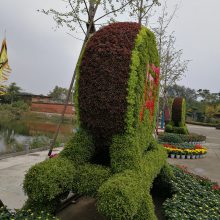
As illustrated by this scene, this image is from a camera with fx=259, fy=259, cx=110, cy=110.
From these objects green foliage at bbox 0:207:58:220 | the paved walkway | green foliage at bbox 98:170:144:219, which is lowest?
the paved walkway

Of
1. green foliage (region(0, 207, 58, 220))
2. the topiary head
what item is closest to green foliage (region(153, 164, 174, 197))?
the topiary head

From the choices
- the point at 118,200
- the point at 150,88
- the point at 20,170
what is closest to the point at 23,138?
the point at 20,170

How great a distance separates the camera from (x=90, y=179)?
3.64 m

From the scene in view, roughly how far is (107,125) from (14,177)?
4.09 metres

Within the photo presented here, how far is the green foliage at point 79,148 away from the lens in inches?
151

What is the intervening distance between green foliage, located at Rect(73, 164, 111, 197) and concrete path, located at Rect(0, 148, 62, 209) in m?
1.89

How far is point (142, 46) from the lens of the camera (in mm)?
3906

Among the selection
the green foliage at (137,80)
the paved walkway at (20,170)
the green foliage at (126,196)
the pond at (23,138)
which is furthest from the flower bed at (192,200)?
the pond at (23,138)

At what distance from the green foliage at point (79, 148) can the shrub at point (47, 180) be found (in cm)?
24

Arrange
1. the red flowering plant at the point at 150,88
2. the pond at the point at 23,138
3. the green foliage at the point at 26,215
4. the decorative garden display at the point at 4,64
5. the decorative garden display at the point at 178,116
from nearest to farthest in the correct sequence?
the green foliage at the point at 26,215, the red flowering plant at the point at 150,88, the decorative garden display at the point at 4,64, the pond at the point at 23,138, the decorative garden display at the point at 178,116

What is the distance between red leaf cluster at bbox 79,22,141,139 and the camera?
3.66 m

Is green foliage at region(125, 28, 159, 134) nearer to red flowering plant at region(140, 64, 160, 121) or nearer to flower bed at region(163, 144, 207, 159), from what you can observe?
red flowering plant at region(140, 64, 160, 121)

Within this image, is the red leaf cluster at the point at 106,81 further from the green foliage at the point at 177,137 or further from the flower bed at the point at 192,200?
the green foliage at the point at 177,137

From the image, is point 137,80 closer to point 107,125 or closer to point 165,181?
point 107,125
